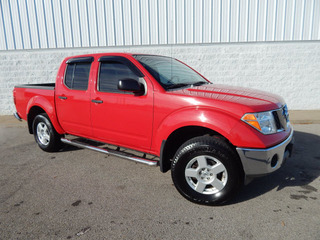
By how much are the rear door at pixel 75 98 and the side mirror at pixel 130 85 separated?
95 centimetres

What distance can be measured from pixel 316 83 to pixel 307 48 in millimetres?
1238

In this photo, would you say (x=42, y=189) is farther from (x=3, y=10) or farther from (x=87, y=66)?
(x=3, y=10)

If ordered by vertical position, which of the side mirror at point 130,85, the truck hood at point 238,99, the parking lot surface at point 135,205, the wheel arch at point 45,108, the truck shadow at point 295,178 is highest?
the side mirror at point 130,85

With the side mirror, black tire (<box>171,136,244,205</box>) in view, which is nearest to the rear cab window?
the side mirror

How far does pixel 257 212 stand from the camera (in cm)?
258

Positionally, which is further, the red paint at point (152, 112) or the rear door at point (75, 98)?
the rear door at point (75, 98)

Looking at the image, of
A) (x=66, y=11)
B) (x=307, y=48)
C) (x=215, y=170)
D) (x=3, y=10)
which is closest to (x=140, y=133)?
(x=215, y=170)

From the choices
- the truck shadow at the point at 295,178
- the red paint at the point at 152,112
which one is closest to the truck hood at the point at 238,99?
the red paint at the point at 152,112

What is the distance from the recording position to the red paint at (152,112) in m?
2.53

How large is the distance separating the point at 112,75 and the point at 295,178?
10.1ft

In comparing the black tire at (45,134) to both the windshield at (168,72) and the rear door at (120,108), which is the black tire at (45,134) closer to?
the rear door at (120,108)

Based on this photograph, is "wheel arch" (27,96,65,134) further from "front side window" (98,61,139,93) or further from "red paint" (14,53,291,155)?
"front side window" (98,61,139,93)

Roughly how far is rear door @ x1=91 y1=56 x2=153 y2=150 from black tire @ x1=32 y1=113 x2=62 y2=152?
1184 mm

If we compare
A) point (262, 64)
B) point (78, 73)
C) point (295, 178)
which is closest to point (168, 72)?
point (78, 73)
